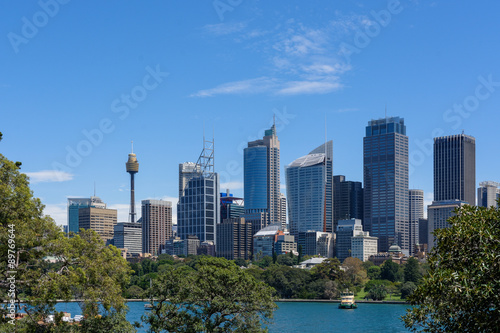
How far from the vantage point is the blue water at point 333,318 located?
8788cm

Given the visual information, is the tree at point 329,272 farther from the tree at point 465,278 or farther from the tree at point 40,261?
the tree at point 465,278

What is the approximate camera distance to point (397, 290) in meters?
149

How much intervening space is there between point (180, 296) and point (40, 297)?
9187 mm

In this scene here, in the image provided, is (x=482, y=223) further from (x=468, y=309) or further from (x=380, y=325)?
(x=380, y=325)

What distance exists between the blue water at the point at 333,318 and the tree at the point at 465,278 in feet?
177

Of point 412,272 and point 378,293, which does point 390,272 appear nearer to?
point 412,272

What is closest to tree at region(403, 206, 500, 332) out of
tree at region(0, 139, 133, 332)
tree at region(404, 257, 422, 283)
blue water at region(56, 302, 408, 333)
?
tree at region(0, 139, 133, 332)

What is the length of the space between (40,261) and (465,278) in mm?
19400

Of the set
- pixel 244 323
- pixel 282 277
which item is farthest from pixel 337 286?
pixel 244 323

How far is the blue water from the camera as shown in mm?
87875

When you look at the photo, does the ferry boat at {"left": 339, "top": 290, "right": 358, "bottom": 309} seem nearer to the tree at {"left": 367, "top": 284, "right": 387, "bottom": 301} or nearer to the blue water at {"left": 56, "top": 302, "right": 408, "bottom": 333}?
the blue water at {"left": 56, "top": 302, "right": 408, "bottom": 333}

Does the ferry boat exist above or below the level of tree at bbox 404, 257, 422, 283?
below

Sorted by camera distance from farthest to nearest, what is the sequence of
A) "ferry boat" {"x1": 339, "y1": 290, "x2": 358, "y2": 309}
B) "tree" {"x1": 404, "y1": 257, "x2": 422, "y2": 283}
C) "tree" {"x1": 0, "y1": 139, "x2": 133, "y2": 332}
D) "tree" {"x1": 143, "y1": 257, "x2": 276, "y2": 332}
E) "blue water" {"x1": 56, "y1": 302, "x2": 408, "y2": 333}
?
"tree" {"x1": 404, "y1": 257, "x2": 422, "y2": 283} → "ferry boat" {"x1": 339, "y1": 290, "x2": 358, "y2": 309} → "blue water" {"x1": 56, "y1": 302, "x2": 408, "y2": 333} → "tree" {"x1": 143, "y1": 257, "x2": 276, "y2": 332} → "tree" {"x1": 0, "y1": 139, "x2": 133, "y2": 332}

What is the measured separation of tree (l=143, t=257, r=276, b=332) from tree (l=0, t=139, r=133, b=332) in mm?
4825
